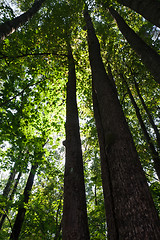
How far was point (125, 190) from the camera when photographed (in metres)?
1.89

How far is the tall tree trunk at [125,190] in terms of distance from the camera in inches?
60.0

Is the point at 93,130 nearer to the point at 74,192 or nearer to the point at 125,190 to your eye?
the point at 74,192

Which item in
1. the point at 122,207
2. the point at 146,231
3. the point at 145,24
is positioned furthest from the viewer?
the point at 145,24

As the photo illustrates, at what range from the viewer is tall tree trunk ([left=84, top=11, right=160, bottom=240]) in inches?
60.0

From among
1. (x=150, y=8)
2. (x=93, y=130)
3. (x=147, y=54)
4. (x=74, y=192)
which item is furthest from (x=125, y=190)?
(x=93, y=130)

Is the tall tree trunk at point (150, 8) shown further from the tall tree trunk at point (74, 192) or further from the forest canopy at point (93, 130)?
the tall tree trunk at point (74, 192)

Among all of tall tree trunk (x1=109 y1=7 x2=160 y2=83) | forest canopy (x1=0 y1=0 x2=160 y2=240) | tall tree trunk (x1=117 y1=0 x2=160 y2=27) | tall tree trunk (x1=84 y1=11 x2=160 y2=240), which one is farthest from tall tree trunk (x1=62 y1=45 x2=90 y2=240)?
tall tree trunk (x1=117 y1=0 x2=160 y2=27)

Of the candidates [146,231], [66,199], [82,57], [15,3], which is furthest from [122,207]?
[15,3]

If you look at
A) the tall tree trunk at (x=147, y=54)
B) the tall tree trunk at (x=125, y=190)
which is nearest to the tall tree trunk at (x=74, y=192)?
the tall tree trunk at (x=125, y=190)

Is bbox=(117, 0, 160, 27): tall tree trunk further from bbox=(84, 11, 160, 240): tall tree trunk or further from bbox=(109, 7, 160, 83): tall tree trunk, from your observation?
bbox=(84, 11, 160, 240): tall tree trunk

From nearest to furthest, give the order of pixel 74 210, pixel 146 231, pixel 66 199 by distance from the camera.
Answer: pixel 146 231 < pixel 74 210 < pixel 66 199

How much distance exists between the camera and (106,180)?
2.40m

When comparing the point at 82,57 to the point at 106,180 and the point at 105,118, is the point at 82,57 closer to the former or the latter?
the point at 105,118

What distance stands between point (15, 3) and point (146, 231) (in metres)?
17.6
